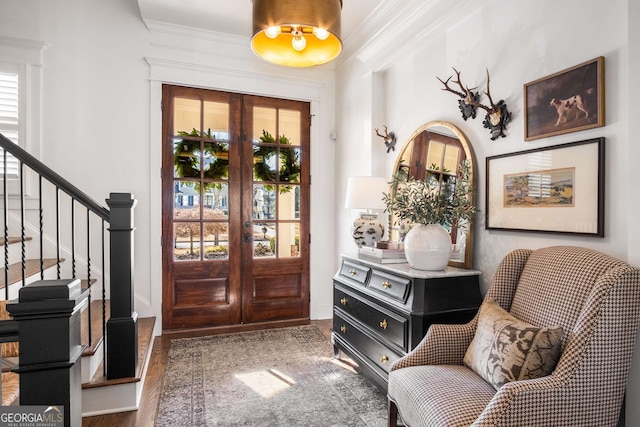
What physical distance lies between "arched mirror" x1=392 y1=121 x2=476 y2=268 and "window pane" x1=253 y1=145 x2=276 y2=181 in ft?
5.05

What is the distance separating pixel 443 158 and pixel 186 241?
8.57 ft

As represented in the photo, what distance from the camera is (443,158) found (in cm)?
267

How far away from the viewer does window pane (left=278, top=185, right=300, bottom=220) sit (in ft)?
13.6

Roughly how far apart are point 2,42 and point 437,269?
4.06 m

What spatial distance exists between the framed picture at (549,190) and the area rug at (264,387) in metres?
1.43

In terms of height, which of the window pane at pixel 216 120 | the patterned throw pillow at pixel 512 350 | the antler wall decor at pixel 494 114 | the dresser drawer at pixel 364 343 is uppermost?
the window pane at pixel 216 120

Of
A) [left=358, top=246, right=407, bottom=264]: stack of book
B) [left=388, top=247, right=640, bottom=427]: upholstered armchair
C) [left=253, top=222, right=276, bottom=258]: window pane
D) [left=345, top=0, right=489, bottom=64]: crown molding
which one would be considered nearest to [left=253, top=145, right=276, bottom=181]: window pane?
[left=253, top=222, right=276, bottom=258]: window pane

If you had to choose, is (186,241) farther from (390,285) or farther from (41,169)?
(390,285)

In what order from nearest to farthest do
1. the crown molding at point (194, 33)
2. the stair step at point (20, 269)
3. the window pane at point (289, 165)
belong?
1. the stair step at point (20, 269)
2. the crown molding at point (194, 33)
3. the window pane at point (289, 165)

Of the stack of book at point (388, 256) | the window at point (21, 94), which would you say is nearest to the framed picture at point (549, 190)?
the stack of book at point (388, 256)

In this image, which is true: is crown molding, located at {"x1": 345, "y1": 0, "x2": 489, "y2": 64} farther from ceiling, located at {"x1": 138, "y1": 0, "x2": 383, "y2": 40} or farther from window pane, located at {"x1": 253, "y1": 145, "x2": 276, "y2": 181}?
window pane, located at {"x1": 253, "y1": 145, "x2": 276, "y2": 181}

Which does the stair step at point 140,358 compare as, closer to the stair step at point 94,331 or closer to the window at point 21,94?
the stair step at point 94,331

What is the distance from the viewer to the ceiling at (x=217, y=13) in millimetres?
3234

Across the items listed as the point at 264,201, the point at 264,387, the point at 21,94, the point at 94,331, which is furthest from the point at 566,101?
the point at 21,94
